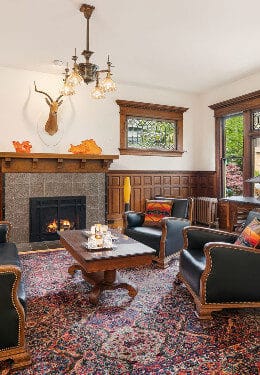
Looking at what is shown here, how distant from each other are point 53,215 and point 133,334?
351 cm

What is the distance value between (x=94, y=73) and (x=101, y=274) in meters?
2.14

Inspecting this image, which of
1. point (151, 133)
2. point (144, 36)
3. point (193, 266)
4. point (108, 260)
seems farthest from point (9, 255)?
point (151, 133)

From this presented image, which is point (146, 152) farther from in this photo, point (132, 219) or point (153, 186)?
point (132, 219)

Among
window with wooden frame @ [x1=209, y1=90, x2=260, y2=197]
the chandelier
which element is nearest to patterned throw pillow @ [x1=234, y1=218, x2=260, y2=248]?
the chandelier

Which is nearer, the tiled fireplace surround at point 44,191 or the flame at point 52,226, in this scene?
the tiled fireplace surround at point 44,191

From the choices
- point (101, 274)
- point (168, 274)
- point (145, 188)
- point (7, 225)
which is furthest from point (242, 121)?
point (7, 225)

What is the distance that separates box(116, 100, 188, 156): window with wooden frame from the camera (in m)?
6.35

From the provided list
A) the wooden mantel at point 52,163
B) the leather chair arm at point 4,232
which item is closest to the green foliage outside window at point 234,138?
the wooden mantel at point 52,163

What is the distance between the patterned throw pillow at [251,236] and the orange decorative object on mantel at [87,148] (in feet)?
11.2

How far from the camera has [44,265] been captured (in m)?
4.02

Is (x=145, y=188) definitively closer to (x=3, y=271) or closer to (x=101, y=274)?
(x=101, y=274)

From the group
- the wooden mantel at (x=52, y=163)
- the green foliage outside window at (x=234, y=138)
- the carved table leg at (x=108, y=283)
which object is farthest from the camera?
the green foliage outside window at (x=234, y=138)

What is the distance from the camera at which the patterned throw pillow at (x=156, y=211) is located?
469 cm

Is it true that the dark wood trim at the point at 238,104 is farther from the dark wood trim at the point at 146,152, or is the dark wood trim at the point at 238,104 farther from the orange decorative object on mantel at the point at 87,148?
the orange decorative object on mantel at the point at 87,148
